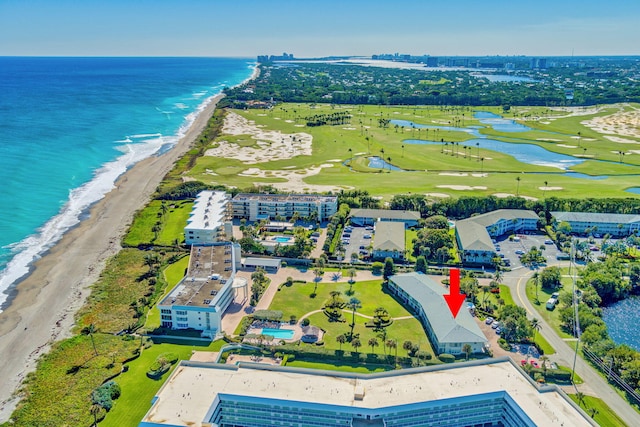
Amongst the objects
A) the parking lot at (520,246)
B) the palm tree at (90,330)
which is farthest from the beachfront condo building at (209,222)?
the parking lot at (520,246)

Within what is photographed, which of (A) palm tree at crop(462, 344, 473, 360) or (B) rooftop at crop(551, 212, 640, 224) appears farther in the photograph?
(B) rooftop at crop(551, 212, 640, 224)

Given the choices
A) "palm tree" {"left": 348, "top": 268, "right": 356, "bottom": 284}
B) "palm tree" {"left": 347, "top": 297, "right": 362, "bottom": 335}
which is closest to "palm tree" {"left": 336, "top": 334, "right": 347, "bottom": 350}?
"palm tree" {"left": 347, "top": 297, "right": 362, "bottom": 335}

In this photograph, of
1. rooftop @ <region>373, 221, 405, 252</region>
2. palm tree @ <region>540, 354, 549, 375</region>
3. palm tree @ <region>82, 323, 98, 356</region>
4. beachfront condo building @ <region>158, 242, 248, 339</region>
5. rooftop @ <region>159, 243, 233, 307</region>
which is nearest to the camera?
palm tree @ <region>540, 354, 549, 375</region>

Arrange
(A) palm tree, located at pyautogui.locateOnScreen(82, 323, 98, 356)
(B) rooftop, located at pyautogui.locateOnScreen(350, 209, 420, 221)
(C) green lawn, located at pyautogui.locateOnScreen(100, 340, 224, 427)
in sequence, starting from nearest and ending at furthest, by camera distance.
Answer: (C) green lawn, located at pyautogui.locateOnScreen(100, 340, 224, 427)
(A) palm tree, located at pyautogui.locateOnScreen(82, 323, 98, 356)
(B) rooftop, located at pyautogui.locateOnScreen(350, 209, 420, 221)

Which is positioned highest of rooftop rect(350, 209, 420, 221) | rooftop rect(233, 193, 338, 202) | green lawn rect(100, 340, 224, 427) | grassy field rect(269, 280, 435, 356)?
rooftop rect(233, 193, 338, 202)

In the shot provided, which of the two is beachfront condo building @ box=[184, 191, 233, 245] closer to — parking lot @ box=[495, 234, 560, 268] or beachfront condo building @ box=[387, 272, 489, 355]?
beachfront condo building @ box=[387, 272, 489, 355]

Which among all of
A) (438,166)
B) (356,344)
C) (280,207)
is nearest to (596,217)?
(438,166)

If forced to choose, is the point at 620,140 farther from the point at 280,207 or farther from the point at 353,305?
the point at 353,305
